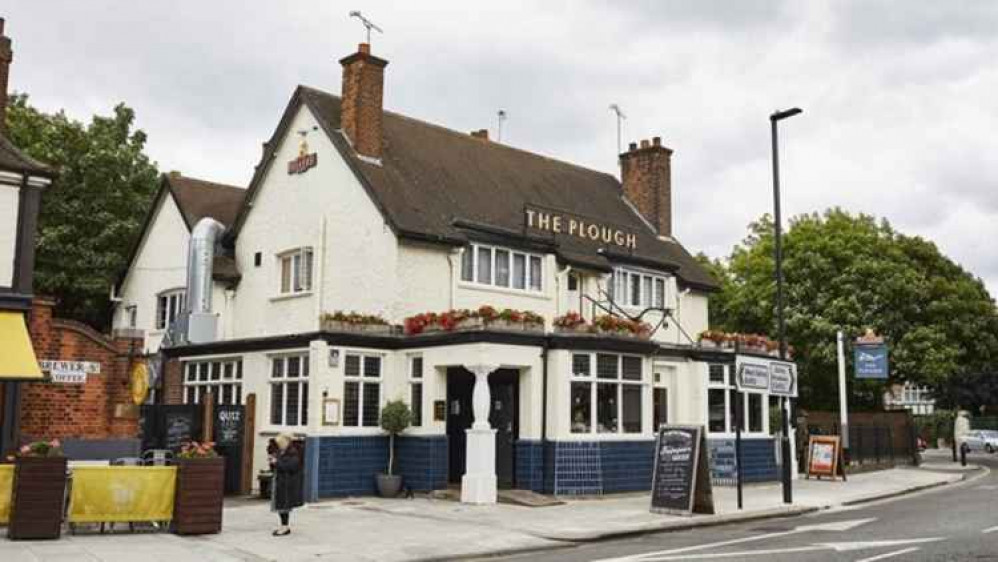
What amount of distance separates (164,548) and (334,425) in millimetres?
7384

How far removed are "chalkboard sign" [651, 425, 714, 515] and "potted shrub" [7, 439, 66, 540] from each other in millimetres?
10515

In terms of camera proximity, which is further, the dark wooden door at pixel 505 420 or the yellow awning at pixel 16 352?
the dark wooden door at pixel 505 420

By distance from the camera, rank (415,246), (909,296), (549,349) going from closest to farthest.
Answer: (549,349), (415,246), (909,296)

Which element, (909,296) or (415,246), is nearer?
(415,246)

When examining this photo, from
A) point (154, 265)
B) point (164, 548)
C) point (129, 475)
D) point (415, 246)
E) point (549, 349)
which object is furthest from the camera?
point (154, 265)

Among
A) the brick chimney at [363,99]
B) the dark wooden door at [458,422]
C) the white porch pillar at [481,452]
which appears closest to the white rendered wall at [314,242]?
the brick chimney at [363,99]

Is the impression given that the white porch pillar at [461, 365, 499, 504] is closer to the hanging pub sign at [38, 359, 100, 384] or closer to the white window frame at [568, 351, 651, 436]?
the white window frame at [568, 351, 651, 436]

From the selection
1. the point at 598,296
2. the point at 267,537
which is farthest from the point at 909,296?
the point at 267,537

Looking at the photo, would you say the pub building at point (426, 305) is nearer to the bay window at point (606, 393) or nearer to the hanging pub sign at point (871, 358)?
the bay window at point (606, 393)

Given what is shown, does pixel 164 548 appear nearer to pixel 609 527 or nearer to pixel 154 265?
A: pixel 609 527

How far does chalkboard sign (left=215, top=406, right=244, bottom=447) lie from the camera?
21.2 m

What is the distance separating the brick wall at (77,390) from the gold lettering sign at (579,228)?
11088 millimetres

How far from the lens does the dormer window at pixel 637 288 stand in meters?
28.2

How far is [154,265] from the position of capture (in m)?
30.5
